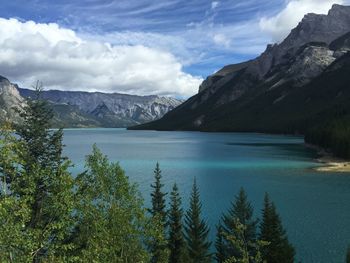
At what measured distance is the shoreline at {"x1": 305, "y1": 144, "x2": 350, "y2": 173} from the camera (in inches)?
5359

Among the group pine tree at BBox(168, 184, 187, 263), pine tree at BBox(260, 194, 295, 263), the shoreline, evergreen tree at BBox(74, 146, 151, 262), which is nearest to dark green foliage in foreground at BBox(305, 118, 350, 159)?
the shoreline

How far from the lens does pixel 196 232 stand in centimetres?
4906

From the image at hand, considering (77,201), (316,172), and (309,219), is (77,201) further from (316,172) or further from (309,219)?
(316,172)

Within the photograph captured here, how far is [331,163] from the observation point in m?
152

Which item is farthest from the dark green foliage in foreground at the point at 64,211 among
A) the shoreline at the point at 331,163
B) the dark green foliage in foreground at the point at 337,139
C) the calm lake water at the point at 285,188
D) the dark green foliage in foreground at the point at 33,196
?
the dark green foliage in foreground at the point at 337,139

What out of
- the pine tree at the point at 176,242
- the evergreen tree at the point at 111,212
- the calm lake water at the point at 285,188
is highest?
the evergreen tree at the point at 111,212

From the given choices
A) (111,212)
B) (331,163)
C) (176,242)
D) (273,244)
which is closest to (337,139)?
(331,163)

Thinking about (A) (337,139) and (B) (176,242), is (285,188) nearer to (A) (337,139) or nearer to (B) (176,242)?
(B) (176,242)

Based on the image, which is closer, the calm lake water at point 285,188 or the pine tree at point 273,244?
the pine tree at point 273,244

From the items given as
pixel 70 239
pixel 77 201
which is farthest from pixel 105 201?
pixel 70 239

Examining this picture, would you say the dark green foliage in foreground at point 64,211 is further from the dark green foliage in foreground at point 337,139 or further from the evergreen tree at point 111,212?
the dark green foliage in foreground at point 337,139

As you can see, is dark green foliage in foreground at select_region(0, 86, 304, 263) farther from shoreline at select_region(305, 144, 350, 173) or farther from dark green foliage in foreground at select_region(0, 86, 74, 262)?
shoreline at select_region(305, 144, 350, 173)

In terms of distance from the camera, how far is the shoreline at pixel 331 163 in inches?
5359

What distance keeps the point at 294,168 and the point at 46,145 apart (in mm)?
120674
